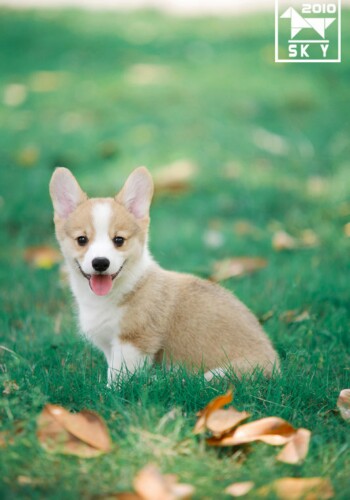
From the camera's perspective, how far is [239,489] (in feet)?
7.00

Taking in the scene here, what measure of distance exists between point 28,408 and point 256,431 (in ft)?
3.22

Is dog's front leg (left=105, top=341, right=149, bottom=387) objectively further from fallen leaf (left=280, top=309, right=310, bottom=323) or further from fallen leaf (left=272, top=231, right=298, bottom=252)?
fallen leaf (left=272, top=231, right=298, bottom=252)

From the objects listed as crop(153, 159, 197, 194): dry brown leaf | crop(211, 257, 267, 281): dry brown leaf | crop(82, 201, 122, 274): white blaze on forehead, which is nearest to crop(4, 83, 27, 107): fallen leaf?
crop(153, 159, 197, 194): dry brown leaf

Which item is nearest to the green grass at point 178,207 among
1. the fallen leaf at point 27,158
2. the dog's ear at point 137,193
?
the fallen leaf at point 27,158

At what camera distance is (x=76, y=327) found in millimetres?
3795

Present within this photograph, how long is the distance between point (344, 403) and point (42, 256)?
2.90 m

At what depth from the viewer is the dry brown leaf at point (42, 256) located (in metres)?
4.93

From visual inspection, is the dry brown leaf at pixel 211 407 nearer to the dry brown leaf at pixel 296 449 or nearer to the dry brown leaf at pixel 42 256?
the dry brown leaf at pixel 296 449

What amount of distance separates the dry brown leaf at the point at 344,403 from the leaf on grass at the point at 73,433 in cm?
105

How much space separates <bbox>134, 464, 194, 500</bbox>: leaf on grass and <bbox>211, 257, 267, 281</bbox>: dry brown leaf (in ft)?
8.50

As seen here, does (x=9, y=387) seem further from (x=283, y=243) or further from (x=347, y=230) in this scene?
(x=347, y=230)

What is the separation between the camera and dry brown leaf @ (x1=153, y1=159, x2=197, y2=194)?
20.2 feet

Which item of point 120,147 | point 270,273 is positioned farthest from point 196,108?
point 270,273

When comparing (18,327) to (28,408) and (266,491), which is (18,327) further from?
(266,491)
